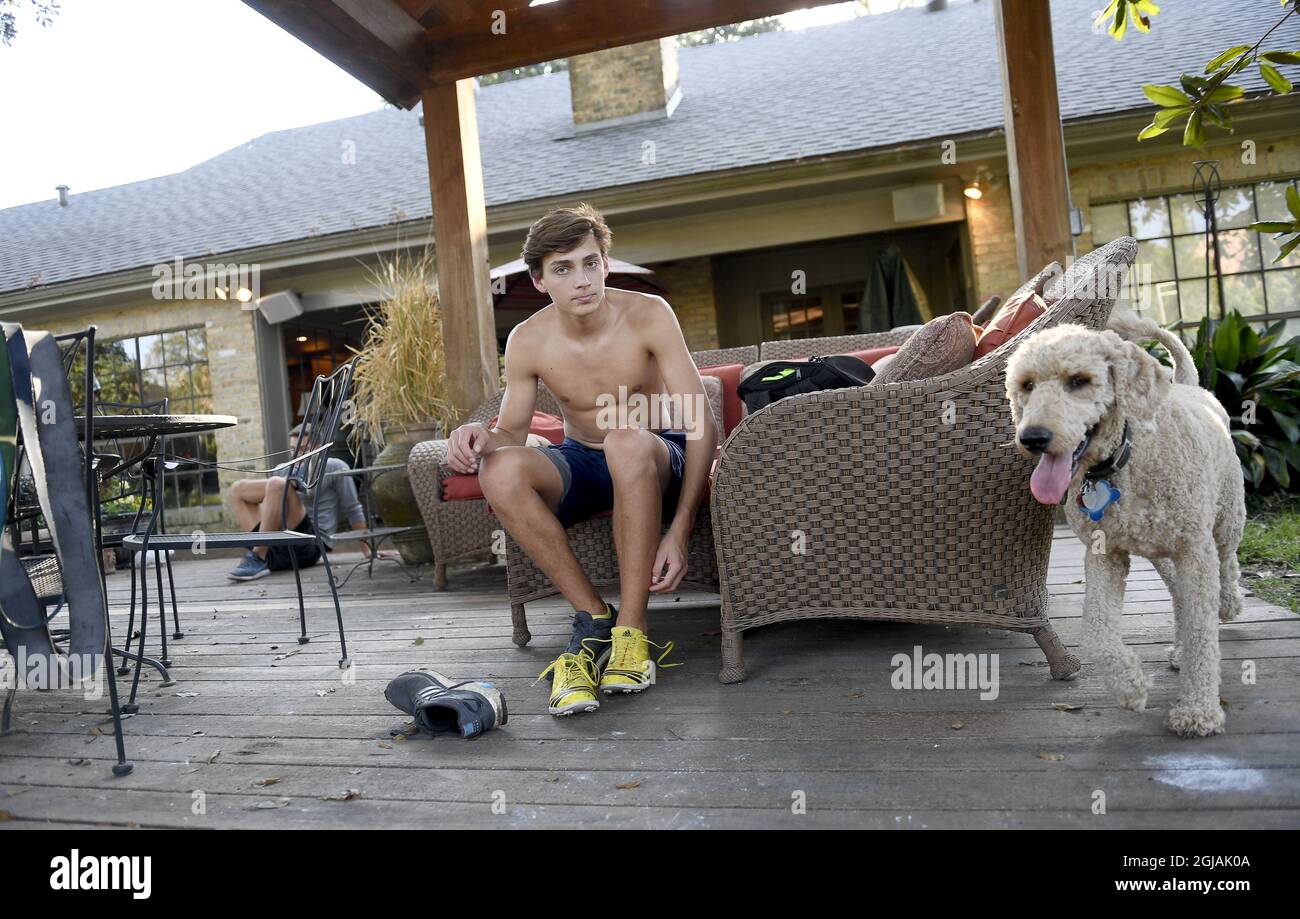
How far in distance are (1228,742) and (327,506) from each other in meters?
4.93

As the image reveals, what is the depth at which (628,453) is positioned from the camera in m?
2.17

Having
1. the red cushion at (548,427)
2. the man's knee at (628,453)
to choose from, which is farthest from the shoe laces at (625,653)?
the red cushion at (548,427)

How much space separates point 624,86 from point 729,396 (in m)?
6.45

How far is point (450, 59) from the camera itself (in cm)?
445

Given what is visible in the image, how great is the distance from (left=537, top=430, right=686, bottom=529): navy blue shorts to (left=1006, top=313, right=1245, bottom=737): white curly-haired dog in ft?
3.45

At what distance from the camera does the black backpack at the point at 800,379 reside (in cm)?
256

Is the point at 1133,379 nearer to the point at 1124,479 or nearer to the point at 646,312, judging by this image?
the point at 1124,479

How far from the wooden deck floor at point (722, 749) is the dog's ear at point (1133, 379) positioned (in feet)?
2.00

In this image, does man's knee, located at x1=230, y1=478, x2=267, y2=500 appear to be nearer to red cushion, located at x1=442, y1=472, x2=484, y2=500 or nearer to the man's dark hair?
red cushion, located at x1=442, y1=472, x2=484, y2=500

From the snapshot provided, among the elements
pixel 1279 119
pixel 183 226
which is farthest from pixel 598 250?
pixel 183 226

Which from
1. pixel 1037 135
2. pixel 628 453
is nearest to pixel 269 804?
pixel 628 453

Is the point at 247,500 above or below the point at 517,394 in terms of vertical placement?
below

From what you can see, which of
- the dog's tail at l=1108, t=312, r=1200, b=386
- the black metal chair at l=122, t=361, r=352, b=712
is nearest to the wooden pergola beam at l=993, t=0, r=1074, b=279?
the dog's tail at l=1108, t=312, r=1200, b=386
